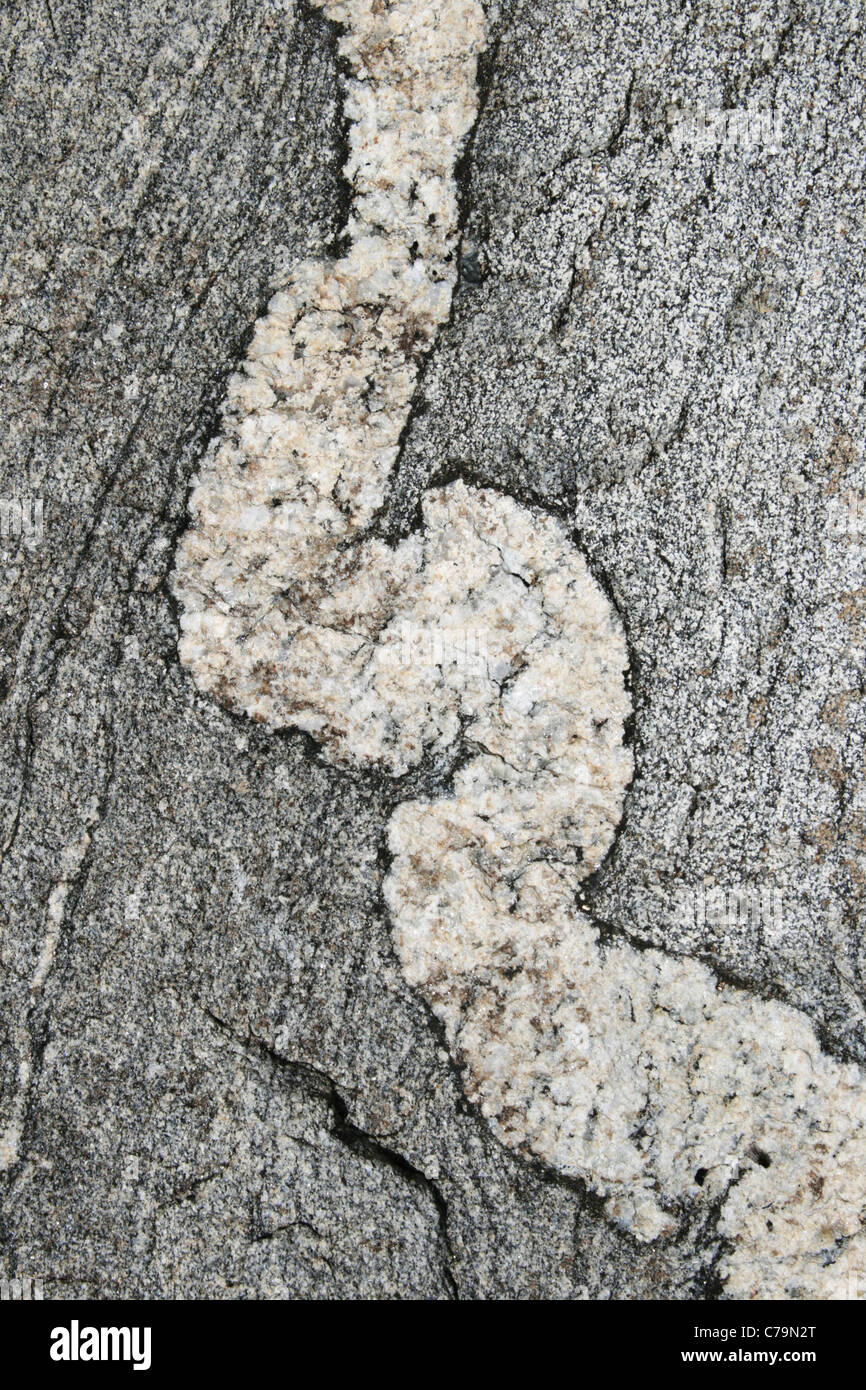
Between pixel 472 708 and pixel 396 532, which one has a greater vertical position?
pixel 396 532

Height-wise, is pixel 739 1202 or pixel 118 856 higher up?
pixel 118 856

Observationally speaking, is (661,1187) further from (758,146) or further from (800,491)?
(758,146)

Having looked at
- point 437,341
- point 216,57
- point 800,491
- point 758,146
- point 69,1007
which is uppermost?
point 216,57

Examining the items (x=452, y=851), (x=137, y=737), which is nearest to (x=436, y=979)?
(x=452, y=851)
